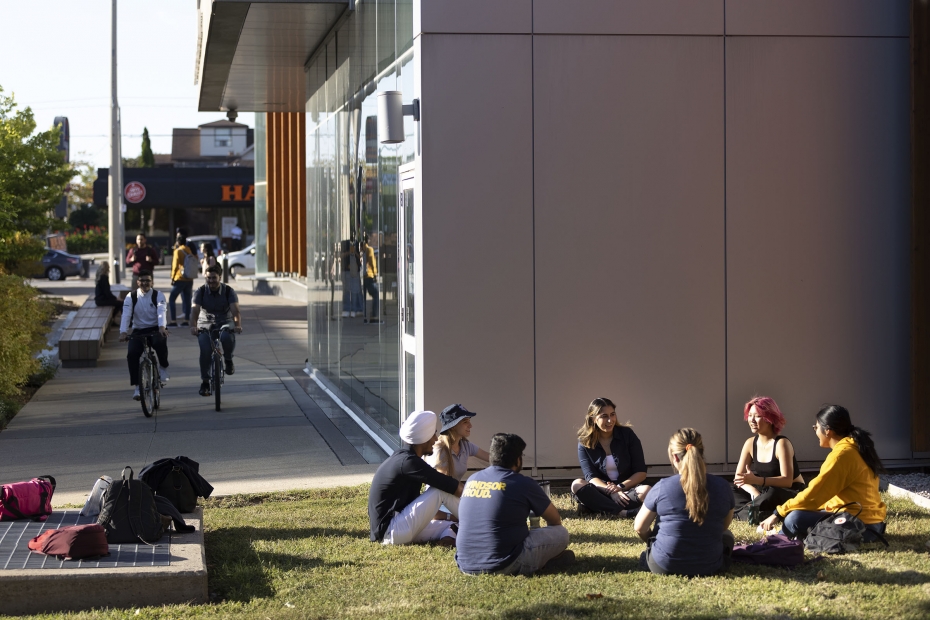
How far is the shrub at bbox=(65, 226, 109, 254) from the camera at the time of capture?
68875 millimetres

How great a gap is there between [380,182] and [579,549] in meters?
5.32

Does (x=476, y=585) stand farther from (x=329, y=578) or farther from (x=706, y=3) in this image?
(x=706, y=3)

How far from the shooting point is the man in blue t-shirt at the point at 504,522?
19.4 feet

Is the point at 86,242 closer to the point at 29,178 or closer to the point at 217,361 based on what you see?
the point at 29,178

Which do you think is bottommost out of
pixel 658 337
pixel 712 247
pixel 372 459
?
pixel 372 459

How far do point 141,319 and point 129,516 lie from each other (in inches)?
262

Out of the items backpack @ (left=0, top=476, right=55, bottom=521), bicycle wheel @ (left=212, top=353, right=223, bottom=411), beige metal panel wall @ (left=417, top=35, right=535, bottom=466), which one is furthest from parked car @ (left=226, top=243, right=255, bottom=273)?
backpack @ (left=0, top=476, right=55, bottom=521)

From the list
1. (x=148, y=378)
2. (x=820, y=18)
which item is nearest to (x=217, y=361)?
(x=148, y=378)

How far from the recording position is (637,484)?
25.7 feet

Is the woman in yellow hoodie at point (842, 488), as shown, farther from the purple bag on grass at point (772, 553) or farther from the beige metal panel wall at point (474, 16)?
the beige metal panel wall at point (474, 16)

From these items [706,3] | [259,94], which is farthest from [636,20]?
[259,94]

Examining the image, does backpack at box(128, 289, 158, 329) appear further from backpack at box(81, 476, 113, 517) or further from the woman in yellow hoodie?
the woman in yellow hoodie

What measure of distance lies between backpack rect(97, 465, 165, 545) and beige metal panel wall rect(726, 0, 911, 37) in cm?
590

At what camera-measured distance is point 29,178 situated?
80.8 feet
